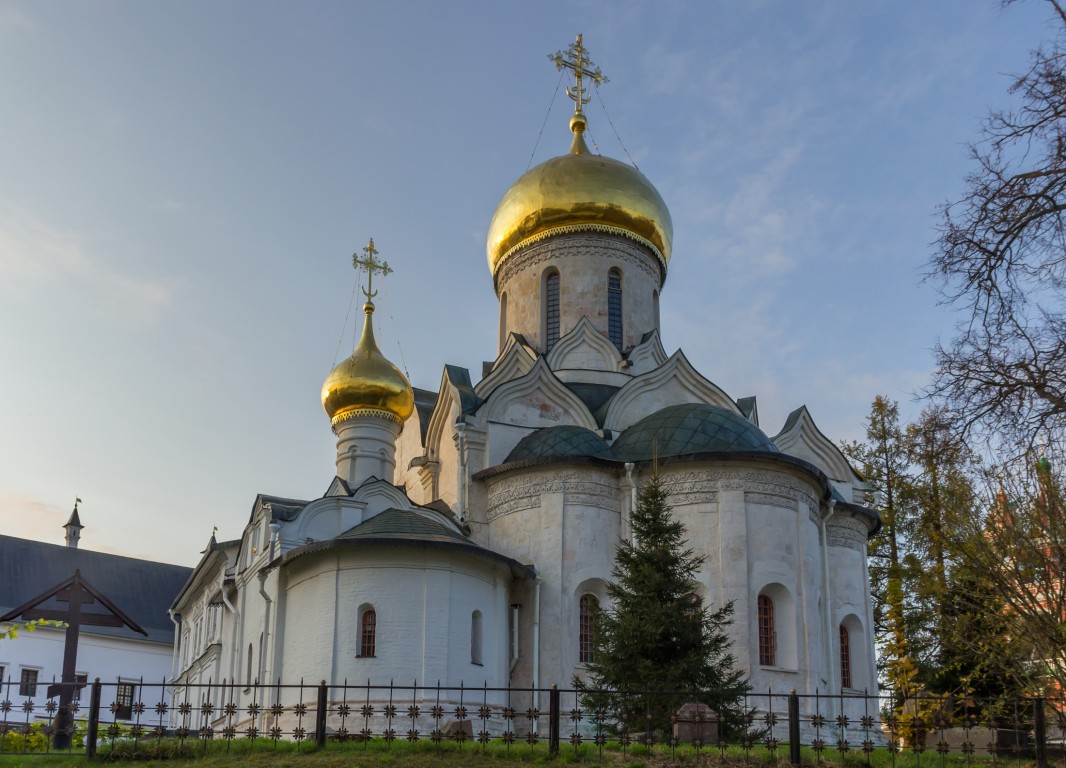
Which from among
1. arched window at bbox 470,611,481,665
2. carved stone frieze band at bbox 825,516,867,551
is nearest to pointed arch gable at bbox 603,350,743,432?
carved stone frieze band at bbox 825,516,867,551

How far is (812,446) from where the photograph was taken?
20.6 metres

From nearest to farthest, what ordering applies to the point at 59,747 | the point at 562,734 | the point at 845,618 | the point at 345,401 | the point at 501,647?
the point at 59,747, the point at 562,734, the point at 501,647, the point at 845,618, the point at 345,401

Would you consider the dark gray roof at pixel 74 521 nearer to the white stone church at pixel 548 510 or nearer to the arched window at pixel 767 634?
the white stone church at pixel 548 510

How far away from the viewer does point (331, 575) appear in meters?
15.8

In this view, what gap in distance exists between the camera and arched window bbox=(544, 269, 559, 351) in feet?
70.8

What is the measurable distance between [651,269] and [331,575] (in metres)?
9.48

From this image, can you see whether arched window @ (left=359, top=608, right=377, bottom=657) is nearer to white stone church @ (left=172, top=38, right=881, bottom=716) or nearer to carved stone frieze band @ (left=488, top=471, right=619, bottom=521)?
white stone church @ (left=172, top=38, right=881, bottom=716)

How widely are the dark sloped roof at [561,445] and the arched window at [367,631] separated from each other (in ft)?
11.0

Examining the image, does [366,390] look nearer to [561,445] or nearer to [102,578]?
[561,445]

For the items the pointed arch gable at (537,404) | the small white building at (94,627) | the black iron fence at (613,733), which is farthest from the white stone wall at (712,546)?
the small white building at (94,627)

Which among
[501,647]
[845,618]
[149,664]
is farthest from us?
[149,664]

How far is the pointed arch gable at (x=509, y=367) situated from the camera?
20.7 meters

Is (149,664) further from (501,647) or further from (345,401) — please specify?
(501,647)

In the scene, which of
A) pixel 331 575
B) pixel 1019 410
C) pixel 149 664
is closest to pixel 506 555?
pixel 331 575
